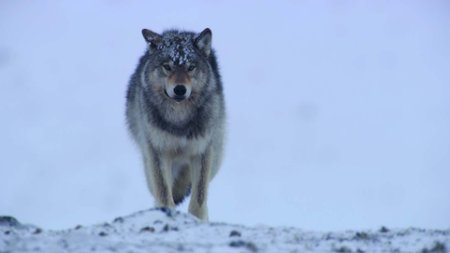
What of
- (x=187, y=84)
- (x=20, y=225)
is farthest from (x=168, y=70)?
(x=20, y=225)

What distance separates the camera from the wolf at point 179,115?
10.1m

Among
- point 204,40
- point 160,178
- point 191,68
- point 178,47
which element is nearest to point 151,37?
point 178,47

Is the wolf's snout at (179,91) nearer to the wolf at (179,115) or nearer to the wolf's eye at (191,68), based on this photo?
the wolf at (179,115)

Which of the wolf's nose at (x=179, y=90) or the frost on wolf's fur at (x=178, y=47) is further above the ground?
the frost on wolf's fur at (x=178, y=47)

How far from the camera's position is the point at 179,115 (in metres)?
10.2

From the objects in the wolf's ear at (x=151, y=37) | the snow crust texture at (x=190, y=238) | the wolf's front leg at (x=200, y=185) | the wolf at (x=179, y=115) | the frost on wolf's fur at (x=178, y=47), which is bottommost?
the snow crust texture at (x=190, y=238)

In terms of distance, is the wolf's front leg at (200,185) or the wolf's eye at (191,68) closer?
the wolf's eye at (191,68)

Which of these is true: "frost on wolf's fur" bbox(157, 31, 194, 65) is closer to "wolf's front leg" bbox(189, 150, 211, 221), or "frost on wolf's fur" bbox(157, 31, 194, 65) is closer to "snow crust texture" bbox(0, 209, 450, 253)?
"wolf's front leg" bbox(189, 150, 211, 221)

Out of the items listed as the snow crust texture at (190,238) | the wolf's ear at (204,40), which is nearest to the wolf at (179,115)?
the wolf's ear at (204,40)

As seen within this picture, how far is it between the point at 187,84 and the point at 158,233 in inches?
120

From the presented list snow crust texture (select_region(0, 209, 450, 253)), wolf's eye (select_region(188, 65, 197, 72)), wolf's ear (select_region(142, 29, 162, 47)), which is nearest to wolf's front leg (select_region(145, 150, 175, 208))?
wolf's eye (select_region(188, 65, 197, 72))

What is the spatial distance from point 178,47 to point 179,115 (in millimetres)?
839

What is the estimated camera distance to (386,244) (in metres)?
7.25

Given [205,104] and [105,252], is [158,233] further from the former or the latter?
[205,104]
